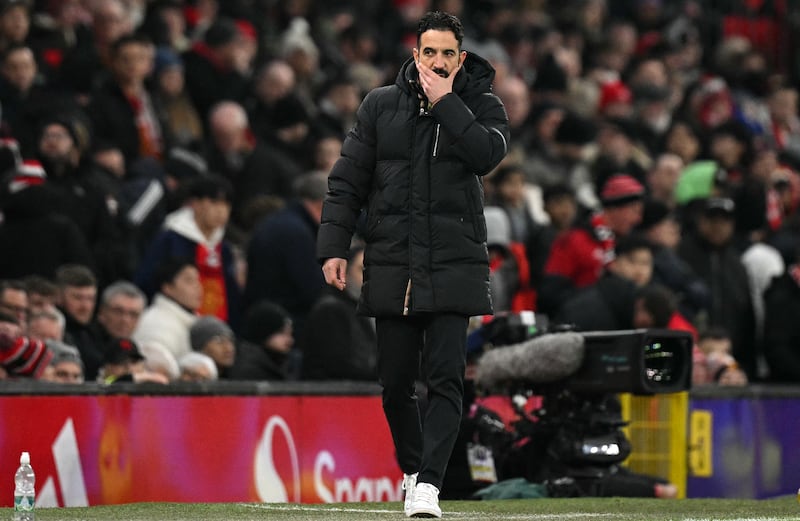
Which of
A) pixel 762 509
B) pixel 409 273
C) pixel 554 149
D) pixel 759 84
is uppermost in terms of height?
pixel 759 84

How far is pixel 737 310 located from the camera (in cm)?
1534

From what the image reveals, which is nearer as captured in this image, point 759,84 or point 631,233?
point 631,233

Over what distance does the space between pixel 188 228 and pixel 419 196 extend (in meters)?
5.19

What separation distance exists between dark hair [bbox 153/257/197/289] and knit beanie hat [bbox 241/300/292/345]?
1.73 ft

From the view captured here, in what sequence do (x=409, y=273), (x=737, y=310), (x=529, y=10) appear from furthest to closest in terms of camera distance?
(x=529, y=10), (x=737, y=310), (x=409, y=273)

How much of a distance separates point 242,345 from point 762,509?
4.16m

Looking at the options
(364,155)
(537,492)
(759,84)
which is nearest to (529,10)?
(759,84)

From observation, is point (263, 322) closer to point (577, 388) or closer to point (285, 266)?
point (285, 266)

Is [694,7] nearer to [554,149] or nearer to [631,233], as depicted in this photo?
[554,149]

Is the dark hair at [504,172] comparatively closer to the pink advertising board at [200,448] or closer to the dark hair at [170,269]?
the dark hair at [170,269]

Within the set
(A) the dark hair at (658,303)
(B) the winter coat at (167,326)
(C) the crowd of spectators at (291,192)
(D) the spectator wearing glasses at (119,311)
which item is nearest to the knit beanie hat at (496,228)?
(C) the crowd of spectators at (291,192)

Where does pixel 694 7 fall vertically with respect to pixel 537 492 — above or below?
above

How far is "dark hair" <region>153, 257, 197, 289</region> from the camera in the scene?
12008 millimetres

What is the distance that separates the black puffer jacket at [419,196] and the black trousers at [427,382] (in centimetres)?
11
